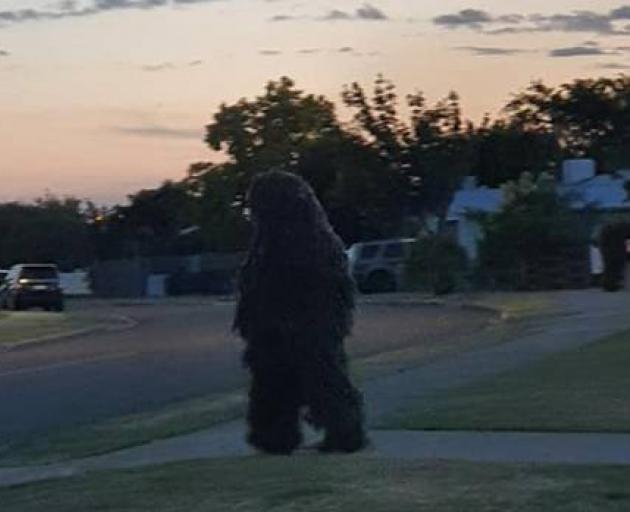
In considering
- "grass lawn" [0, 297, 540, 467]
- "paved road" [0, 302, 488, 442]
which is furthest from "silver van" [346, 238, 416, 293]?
"grass lawn" [0, 297, 540, 467]

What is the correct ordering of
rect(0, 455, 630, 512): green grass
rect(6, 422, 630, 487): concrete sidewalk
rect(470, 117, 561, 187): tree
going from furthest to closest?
rect(470, 117, 561, 187): tree → rect(6, 422, 630, 487): concrete sidewalk → rect(0, 455, 630, 512): green grass

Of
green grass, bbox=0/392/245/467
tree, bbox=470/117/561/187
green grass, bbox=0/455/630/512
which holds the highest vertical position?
tree, bbox=470/117/561/187

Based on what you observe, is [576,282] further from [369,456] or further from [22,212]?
[22,212]

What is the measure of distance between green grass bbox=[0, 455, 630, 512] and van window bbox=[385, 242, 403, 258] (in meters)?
48.7

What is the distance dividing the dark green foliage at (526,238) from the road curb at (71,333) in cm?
1088

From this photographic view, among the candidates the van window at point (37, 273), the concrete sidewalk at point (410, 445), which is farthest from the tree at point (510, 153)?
the concrete sidewalk at point (410, 445)

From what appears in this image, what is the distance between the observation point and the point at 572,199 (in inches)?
2169

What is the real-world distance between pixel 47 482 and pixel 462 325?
988 inches

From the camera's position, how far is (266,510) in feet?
33.4

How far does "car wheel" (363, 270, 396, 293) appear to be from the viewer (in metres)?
62.6

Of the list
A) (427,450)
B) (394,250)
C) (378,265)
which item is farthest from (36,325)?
(427,450)

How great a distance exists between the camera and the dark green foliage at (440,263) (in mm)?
53844

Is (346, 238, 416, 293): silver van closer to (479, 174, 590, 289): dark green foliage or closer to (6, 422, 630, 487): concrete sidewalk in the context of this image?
(479, 174, 590, 289): dark green foliage

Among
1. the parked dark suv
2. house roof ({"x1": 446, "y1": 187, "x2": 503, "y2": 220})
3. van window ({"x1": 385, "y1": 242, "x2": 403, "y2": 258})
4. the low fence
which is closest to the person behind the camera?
the parked dark suv
